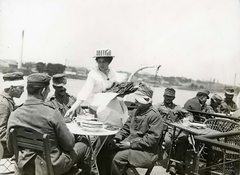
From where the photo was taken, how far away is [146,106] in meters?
3.10

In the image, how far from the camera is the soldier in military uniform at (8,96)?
8.79 feet

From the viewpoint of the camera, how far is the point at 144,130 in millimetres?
3023

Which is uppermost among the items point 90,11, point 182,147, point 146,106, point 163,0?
point 163,0

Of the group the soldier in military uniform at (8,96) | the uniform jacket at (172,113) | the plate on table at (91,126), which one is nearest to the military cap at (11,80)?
the soldier in military uniform at (8,96)

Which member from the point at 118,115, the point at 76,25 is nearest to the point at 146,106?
the point at 118,115

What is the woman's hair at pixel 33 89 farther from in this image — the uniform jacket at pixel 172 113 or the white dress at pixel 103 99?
the uniform jacket at pixel 172 113

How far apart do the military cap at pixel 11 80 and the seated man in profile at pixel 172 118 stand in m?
2.64

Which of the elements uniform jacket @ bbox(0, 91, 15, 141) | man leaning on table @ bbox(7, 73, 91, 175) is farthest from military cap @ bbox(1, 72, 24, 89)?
man leaning on table @ bbox(7, 73, 91, 175)

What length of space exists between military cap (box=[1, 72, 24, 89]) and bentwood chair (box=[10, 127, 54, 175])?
123 cm

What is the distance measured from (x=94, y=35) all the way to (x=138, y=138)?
10.1 feet

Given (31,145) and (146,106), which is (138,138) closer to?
(146,106)

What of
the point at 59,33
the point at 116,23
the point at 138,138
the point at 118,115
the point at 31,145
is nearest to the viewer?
the point at 31,145

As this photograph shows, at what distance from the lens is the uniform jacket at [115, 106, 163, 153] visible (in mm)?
2835

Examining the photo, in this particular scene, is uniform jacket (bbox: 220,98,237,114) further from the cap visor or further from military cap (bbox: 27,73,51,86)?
military cap (bbox: 27,73,51,86)
